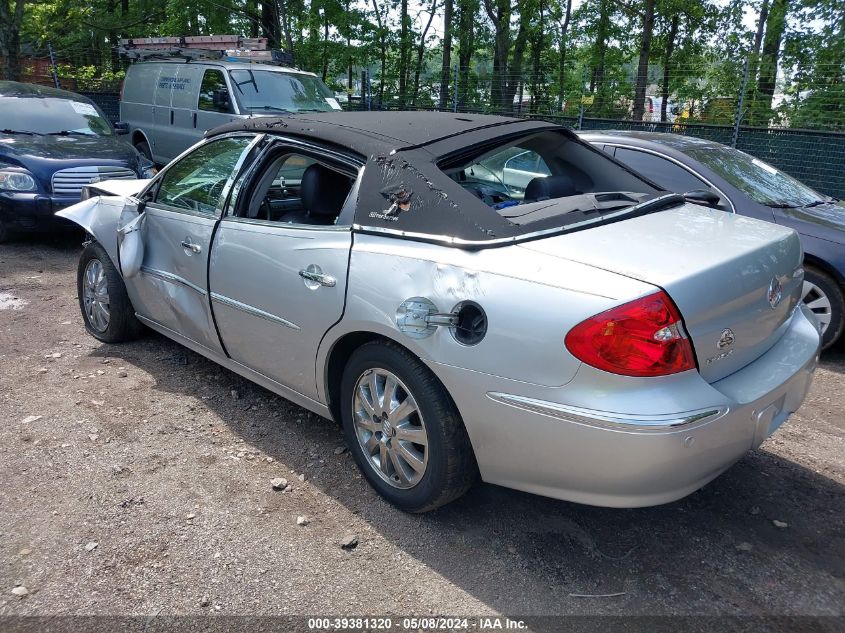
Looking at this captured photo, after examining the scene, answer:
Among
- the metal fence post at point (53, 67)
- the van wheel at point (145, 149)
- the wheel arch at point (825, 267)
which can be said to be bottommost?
the wheel arch at point (825, 267)

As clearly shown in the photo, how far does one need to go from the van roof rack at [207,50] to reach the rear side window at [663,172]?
7.59 meters

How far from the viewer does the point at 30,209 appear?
7.45m

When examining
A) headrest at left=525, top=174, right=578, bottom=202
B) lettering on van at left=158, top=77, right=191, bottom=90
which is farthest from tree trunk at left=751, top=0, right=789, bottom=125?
headrest at left=525, top=174, right=578, bottom=202

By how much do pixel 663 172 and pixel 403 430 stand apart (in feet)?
12.7

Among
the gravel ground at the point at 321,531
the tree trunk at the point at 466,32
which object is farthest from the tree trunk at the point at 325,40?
the gravel ground at the point at 321,531

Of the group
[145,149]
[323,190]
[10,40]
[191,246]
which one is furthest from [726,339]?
[10,40]

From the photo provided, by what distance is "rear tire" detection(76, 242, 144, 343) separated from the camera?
4801 mm

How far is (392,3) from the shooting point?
70.0 ft

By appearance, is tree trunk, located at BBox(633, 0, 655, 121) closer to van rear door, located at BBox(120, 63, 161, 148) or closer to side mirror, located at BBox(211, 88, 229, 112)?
side mirror, located at BBox(211, 88, 229, 112)

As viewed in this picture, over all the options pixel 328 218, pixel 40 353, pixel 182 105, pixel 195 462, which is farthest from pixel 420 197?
pixel 182 105

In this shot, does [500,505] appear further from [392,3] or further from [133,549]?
[392,3]

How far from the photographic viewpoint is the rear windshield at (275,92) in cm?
1045

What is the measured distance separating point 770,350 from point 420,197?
1.60 m

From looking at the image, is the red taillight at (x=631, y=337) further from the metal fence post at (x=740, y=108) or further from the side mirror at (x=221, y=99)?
the metal fence post at (x=740, y=108)
